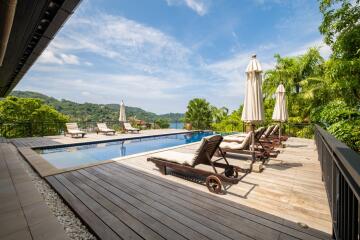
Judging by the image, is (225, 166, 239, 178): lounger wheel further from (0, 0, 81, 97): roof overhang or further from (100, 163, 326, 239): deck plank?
(0, 0, 81, 97): roof overhang

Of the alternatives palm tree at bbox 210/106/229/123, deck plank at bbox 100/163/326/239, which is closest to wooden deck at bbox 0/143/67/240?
deck plank at bbox 100/163/326/239

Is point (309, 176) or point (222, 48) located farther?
point (222, 48)

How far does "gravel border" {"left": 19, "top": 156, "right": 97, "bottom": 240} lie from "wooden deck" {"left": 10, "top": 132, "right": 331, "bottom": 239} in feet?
0.26

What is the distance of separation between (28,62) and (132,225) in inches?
249

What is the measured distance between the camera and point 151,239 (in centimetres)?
196

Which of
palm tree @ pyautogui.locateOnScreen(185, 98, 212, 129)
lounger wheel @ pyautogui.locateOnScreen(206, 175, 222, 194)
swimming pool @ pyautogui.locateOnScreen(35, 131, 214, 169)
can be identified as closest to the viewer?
lounger wheel @ pyautogui.locateOnScreen(206, 175, 222, 194)

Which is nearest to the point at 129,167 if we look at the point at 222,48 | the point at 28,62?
the point at 28,62

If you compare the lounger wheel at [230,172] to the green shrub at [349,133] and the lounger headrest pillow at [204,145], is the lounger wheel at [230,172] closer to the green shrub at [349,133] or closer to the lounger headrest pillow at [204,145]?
the lounger headrest pillow at [204,145]

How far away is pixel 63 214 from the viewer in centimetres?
251

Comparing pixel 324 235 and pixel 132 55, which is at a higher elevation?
pixel 132 55

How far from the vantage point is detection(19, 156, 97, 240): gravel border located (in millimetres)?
2080

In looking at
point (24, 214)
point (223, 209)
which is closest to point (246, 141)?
point (223, 209)

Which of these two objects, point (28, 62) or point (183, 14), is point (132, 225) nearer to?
point (28, 62)

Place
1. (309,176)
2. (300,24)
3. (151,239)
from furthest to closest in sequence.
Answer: (300,24), (309,176), (151,239)
